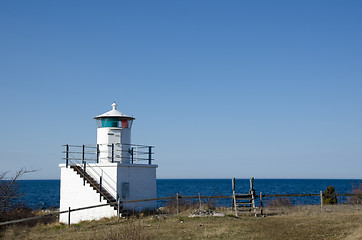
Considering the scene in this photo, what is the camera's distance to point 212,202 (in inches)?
1102

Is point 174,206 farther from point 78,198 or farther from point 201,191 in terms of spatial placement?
point 201,191

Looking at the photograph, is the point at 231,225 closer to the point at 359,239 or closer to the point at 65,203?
the point at 359,239

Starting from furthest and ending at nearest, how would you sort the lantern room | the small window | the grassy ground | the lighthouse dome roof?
the lighthouse dome roof → the lantern room → the small window → the grassy ground

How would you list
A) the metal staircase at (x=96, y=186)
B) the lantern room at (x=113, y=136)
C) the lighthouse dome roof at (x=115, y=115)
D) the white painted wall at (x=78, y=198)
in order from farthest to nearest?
the lighthouse dome roof at (x=115, y=115), the lantern room at (x=113, y=136), the white painted wall at (x=78, y=198), the metal staircase at (x=96, y=186)

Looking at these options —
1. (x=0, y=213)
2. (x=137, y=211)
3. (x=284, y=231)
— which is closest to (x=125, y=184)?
(x=137, y=211)

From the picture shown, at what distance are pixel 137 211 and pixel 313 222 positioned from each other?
32.0 feet

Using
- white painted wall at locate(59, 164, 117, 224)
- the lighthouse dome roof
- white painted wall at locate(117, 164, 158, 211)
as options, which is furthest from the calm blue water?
the lighthouse dome roof

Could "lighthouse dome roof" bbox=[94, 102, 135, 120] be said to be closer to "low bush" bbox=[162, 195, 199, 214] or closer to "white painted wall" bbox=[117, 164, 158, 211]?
"white painted wall" bbox=[117, 164, 158, 211]

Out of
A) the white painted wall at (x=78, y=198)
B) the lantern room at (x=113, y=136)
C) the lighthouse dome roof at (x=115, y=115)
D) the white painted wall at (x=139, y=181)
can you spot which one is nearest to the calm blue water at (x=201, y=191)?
the white painted wall at (x=139, y=181)

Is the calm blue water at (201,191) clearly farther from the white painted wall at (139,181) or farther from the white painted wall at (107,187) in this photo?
the white painted wall at (107,187)

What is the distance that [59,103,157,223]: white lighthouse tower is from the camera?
22.6 metres

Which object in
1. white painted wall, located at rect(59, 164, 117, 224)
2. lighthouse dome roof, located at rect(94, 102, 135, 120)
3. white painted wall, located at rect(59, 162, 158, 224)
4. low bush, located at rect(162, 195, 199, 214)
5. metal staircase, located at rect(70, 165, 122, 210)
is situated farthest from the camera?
low bush, located at rect(162, 195, 199, 214)

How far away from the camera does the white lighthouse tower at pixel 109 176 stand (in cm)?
2264

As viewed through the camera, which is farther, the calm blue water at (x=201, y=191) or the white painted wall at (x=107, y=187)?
the calm blue water at (x=201, y=191)
